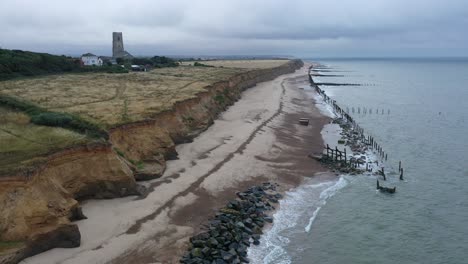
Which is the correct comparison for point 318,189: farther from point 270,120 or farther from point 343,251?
point 270,120

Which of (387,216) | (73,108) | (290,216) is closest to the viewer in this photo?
(290,216)

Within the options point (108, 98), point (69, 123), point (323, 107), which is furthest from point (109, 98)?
point (323, 107)

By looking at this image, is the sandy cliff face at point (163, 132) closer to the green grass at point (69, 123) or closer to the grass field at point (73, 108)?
the grass field at point (73, 108)

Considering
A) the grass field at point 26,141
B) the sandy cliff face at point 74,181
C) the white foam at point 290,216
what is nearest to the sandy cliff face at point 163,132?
the sandy cliff face at point 74,181

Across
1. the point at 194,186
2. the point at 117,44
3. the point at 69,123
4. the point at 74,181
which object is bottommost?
the point at 194,186

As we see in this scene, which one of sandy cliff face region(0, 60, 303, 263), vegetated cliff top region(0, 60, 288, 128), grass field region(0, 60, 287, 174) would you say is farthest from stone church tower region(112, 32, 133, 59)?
sandy cliff face region(0, 60, 303, 263)

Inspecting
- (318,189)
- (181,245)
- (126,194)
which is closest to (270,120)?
(318,189)

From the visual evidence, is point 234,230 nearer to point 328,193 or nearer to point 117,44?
point 328,193
